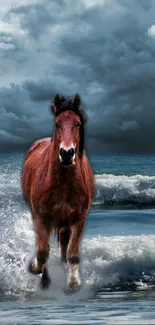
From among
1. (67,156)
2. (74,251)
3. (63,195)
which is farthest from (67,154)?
(74,251)

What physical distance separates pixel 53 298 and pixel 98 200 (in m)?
26.2

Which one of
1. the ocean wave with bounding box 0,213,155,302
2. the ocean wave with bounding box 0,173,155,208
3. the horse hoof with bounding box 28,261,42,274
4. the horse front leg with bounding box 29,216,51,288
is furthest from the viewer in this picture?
the ocean wave with bounding box 0,173,155,208

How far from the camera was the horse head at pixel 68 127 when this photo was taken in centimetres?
865

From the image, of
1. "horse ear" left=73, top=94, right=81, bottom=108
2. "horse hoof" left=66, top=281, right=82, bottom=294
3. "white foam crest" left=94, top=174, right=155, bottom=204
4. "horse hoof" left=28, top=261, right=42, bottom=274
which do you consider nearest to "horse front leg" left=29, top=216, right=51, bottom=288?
"horse hoof" left=28, top=261, right=42, bottom=274

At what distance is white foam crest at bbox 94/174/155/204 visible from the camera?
38.0 m

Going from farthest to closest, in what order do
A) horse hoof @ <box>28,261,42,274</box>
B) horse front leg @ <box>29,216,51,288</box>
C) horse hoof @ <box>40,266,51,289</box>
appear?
horse hoof @ <box>40,266,51,289</box>, horse hoof @ <box>28,261,42,274</box>, horse front leg @ <box>29,216,51,288</box>

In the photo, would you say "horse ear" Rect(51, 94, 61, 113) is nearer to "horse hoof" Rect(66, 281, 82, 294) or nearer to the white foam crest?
"horse hoof" Rect(66, 281, 82, 294)

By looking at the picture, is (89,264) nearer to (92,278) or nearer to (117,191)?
(92,278)

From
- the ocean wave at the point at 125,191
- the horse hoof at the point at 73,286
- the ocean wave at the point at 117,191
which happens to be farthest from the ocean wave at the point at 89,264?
the ocean wave at the point at 125,191

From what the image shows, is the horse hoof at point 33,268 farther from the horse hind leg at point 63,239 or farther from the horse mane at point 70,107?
the horse mane at point 70,107

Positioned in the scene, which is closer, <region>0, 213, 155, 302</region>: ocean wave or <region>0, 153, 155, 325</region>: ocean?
<region>0, 153, 155, 325</region>: ocean

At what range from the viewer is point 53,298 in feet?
36.6

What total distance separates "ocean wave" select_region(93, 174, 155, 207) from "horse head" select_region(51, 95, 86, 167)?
26546mm

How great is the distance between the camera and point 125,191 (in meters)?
39.6
